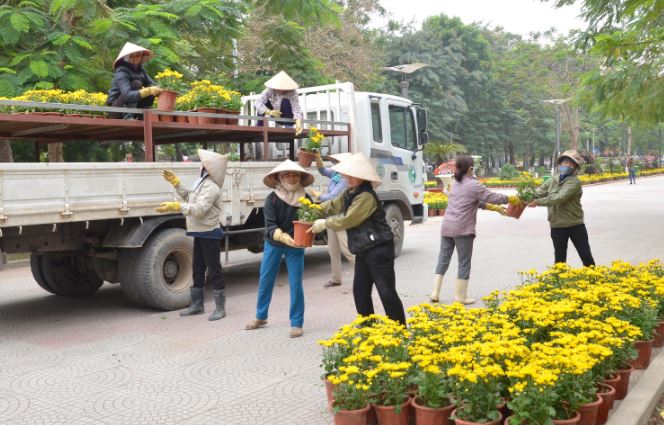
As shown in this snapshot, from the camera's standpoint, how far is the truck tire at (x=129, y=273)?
280 inches

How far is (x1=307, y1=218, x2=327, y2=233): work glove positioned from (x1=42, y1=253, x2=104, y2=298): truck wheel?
12.0 ft

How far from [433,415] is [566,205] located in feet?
14.5

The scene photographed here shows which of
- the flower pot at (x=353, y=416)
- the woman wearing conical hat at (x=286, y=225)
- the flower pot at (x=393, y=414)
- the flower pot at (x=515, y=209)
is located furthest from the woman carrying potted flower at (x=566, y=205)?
the flower pot at (x=353, y=416)

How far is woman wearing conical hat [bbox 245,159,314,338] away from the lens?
607 cm

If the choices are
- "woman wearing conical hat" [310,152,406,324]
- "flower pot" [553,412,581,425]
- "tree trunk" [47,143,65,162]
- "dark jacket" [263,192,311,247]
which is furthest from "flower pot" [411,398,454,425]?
"tree trunk" [47,143,65,162]

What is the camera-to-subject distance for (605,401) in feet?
12.2

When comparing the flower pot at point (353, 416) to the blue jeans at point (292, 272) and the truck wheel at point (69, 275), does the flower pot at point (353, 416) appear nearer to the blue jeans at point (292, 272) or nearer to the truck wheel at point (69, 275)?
the blue jeans at point (292, 272)

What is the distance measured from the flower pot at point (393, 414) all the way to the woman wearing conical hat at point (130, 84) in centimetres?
489

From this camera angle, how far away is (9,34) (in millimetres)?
8719

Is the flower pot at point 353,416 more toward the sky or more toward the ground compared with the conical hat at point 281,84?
more toward the ground

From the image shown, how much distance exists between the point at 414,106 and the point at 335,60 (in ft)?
44.6

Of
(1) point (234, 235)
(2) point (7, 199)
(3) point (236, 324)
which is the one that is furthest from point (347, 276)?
(2) point (7, 199)

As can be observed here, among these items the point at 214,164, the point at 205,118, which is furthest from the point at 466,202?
the point at 205,118

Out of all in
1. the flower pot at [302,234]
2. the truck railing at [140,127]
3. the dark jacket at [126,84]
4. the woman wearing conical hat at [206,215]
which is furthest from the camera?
the dark jacket at [126,84]
